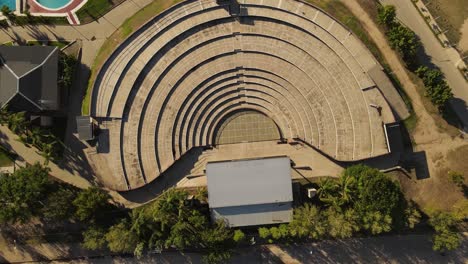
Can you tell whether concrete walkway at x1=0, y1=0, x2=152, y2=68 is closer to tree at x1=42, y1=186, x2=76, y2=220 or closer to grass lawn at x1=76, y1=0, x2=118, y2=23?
grass lawn at x1=76, y1=0, x2=118, y2=23

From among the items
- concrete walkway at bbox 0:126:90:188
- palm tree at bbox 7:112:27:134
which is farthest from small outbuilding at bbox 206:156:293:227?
palm tree at bbox 7:112:27:134

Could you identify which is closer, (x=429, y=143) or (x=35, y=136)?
(x=35, y=136)

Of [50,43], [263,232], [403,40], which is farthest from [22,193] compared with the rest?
[403,40]

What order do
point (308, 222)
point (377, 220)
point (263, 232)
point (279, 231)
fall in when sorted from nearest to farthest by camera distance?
1. point (377, 220)
2. point (308, 222)
3. point (279, 231)
4. point (263, 232)

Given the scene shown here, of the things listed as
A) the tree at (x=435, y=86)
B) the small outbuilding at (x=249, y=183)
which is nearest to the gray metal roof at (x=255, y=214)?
the small outbuilding at (x=249, y=183)

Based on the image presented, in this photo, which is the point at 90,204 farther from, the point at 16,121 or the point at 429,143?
the point at 429,143

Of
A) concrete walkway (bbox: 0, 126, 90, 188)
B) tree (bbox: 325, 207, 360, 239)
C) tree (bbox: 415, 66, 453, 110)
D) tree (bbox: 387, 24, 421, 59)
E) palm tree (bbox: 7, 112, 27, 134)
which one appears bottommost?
tree (bbox: 325, 207, 360, 239)
